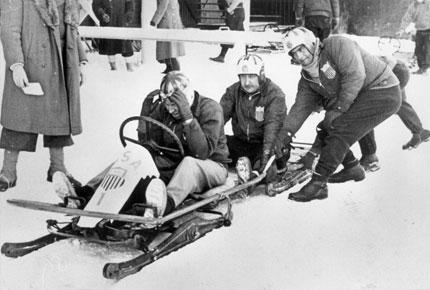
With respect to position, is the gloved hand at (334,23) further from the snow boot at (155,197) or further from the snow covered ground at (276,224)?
the snow boot at (155,197)

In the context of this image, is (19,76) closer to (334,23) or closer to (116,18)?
(116,18)

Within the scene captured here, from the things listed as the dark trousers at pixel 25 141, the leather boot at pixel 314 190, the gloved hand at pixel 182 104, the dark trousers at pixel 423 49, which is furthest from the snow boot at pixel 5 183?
the dark trousers at pixel 423 49

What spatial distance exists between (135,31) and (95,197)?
2.56 ft

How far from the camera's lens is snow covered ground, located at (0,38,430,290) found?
2.60 metres

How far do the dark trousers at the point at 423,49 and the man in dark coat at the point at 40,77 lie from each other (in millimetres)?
1517

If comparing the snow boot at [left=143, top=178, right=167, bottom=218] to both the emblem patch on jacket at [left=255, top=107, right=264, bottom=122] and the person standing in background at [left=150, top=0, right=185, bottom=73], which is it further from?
the emblem patch on jacket at [left=255, top=107, right=264, bottom=122]

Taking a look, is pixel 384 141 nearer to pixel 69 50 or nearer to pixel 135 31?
pixel 135 31

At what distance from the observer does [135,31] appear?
9.04 feet

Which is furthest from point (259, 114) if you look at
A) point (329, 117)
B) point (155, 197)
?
point (155, 197)

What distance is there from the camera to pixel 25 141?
108 inches

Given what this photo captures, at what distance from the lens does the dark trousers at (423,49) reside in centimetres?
271

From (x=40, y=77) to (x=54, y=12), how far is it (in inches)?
11.5

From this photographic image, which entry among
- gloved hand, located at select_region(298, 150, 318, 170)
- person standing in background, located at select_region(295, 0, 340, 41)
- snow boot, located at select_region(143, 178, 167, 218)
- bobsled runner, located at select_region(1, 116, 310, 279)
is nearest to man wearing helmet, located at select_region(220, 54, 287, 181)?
gloved hand, located at select_region(298, 150, 318, 170)

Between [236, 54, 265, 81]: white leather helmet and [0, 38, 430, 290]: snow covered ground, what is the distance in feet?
→ 0.13
